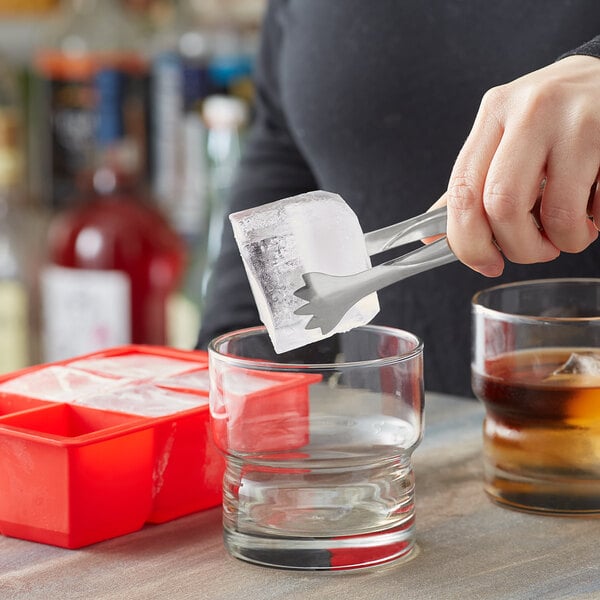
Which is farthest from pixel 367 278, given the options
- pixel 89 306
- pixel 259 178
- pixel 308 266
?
pixel 89 306

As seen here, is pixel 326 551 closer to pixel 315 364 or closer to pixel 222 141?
pixel 315 364

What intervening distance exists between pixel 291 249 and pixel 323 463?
103 mm

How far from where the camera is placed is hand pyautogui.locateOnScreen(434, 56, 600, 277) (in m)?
0.55

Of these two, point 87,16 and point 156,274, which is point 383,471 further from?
point 87,16

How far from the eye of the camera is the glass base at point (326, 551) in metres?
0.56

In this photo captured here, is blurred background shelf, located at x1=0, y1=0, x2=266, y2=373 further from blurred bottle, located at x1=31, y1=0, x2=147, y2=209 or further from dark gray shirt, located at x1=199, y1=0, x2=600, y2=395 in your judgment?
dark gray shirt, located at x1=199, y1=0, x2=600, y2=395

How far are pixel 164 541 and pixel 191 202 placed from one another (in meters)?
1.23

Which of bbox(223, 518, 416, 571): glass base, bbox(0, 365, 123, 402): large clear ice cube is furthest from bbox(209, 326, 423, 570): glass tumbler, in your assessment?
bbox(0, 365, 123, 402): large clear ice cube

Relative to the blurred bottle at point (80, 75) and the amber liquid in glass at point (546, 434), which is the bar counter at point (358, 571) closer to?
the amber liquid in glass at point (546, 434)

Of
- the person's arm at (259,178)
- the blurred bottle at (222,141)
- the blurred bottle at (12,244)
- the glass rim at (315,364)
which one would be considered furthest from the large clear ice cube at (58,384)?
the blurred bottle at (12,244)

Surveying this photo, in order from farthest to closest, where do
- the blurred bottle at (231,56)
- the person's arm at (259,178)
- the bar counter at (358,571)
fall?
the blurred bottle at (231,56) < the person's arm at (259,178) < the bar counter at (358,571)

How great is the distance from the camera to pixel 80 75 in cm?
179

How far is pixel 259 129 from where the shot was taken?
3.91ft

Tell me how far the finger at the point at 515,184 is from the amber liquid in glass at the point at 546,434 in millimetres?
105
